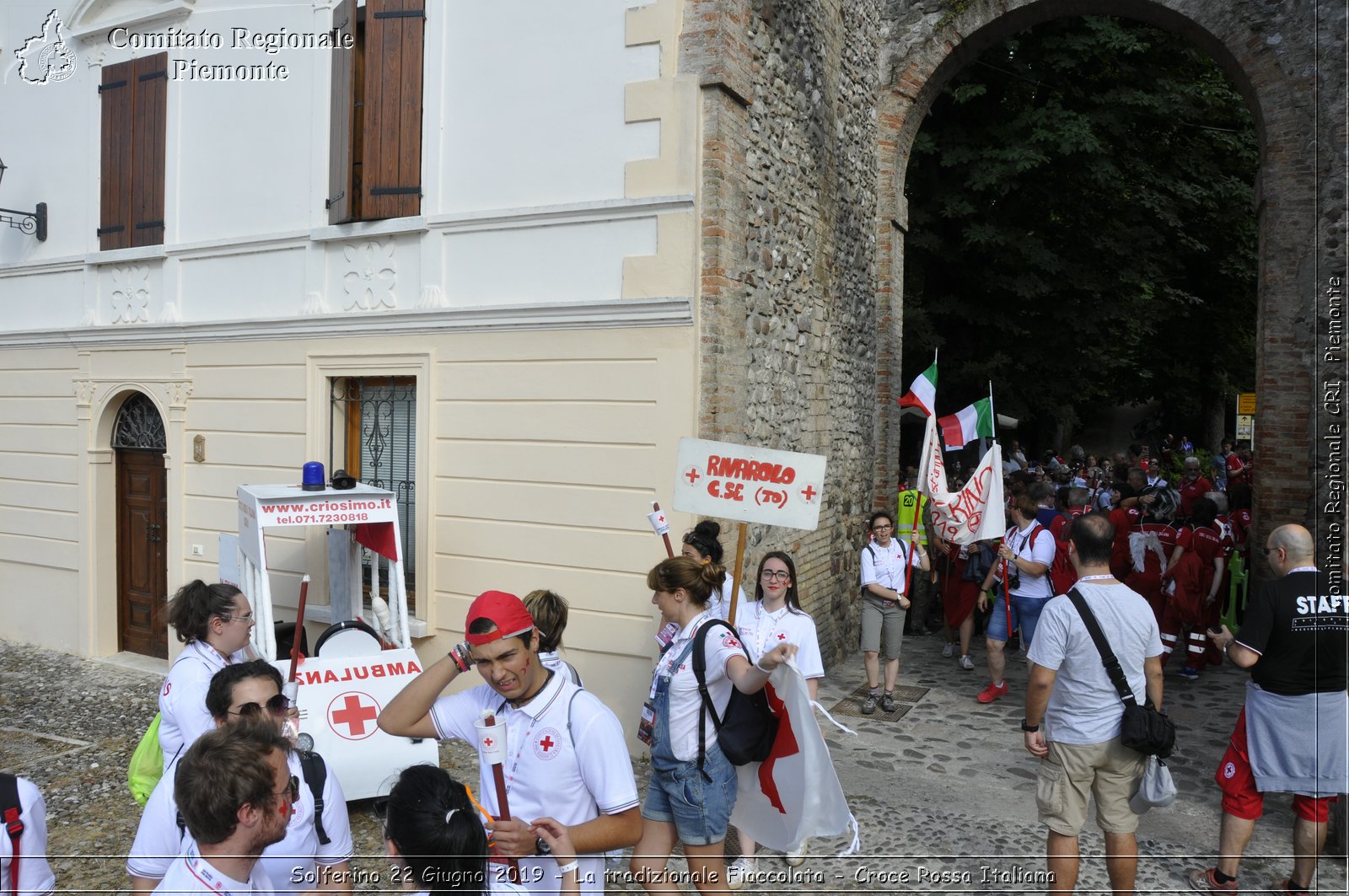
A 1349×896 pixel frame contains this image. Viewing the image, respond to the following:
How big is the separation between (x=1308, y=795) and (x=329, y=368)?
25.9 feet

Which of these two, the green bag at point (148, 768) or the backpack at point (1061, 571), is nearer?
the green bag at point (148, 768)

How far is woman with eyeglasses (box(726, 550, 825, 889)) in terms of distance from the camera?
527 centimetres

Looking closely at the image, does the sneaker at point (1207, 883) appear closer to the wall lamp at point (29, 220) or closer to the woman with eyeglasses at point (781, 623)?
the woman with eyeglasses at point (781, 623)

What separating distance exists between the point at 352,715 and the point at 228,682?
123 inches

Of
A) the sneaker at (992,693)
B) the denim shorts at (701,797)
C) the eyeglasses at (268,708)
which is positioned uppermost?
the eyeglasses at (268,708)

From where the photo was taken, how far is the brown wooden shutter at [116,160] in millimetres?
10219

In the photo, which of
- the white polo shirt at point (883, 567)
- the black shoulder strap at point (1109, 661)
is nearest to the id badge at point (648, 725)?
the black shoulder strap at point (1109, 661)

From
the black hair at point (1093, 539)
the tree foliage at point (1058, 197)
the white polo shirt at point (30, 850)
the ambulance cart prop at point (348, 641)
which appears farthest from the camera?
the tree foliage at point (1058, 197)

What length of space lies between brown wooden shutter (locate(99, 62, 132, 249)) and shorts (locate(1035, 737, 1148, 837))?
34.3ft

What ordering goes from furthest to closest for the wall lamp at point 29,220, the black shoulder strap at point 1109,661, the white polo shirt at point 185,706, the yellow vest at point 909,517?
the wall lamp at point 29,220 < the yellow vest at point 909,517 < the black shoulder strap at point 1109,661 < the white polo shirt at point 185,706

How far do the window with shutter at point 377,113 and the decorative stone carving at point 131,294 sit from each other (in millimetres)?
3012

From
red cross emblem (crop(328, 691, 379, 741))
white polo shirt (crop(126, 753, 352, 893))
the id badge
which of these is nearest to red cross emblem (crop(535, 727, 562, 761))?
white polo shirt (crop(126, 753, 352, 893))

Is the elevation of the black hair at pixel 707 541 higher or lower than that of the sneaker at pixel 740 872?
higher

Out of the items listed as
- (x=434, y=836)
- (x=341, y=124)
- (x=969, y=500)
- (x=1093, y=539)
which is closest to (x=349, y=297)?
→ (x=341, y=124)
